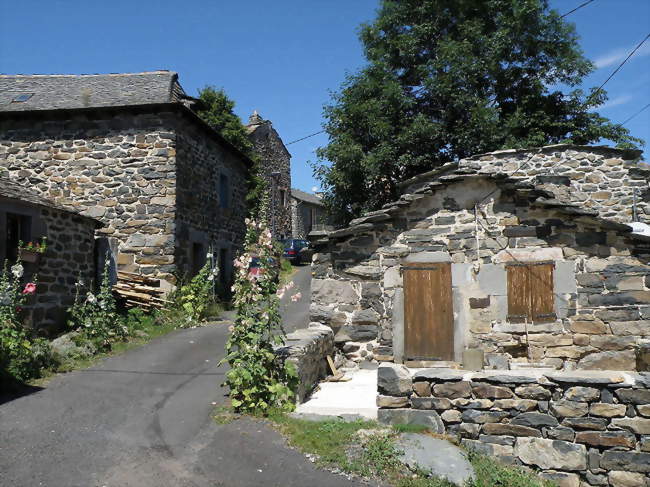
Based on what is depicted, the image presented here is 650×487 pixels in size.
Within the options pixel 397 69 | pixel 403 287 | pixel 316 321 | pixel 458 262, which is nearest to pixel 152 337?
pixel 316 321

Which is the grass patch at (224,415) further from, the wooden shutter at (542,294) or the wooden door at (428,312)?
the wooden shutter at (542,294)

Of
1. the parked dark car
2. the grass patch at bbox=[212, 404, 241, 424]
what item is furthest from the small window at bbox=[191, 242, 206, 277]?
the parked dark car

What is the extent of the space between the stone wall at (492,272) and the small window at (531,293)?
0.10 meters

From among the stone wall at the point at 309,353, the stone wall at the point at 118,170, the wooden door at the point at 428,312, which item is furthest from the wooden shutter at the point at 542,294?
the stone wall at the point at 118,170

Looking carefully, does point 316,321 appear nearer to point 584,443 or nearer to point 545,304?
point 545,304

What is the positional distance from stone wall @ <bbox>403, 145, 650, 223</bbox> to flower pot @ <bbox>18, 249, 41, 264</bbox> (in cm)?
994

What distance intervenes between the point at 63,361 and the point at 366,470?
585 cm

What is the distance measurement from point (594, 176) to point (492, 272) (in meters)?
6.02

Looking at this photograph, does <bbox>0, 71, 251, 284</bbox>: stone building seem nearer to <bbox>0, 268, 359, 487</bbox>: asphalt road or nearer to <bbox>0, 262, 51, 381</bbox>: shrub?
<bbox>0, 262, 51, 381</bbox>: shrub

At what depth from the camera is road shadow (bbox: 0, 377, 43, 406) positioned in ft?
20.9

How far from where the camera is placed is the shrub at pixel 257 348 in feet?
19.0

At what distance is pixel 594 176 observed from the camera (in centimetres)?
1270

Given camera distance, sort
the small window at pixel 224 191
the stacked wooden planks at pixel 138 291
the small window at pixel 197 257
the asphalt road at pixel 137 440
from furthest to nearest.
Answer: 1. the small window at pixel 224 191
2. the small window at pixel 197 257
3. the stacked wooden planks at pixel 138 291
4. the asphalt road at pixel 137 440

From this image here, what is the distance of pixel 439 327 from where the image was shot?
8.75 m
